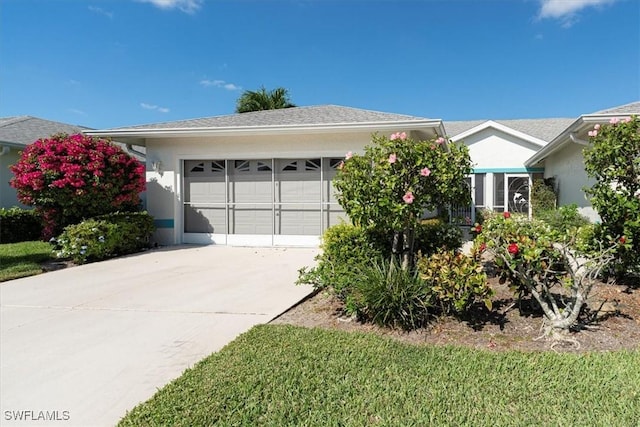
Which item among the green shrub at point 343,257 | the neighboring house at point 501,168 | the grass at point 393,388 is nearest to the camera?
the grass at point 393,388

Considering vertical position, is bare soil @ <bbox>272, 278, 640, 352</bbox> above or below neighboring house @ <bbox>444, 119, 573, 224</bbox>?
below

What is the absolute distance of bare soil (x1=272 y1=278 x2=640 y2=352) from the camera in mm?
3615

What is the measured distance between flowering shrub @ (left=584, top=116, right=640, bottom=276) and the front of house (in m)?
4.63

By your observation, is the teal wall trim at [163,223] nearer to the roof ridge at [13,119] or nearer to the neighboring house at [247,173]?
the neighboring house at [247,173]

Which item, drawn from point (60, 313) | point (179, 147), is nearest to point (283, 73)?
point (179, 147)

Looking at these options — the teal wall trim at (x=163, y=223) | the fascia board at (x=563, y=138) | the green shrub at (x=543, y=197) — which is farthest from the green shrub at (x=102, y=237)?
the green shrub at (x=543, y=197)

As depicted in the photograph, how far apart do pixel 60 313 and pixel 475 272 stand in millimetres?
5233

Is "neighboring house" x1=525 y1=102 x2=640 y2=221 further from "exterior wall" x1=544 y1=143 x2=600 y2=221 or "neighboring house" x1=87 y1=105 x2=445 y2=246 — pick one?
"neighboring house" x1=87 y1=105 x2=445 y2=246

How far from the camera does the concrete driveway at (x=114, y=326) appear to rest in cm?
275

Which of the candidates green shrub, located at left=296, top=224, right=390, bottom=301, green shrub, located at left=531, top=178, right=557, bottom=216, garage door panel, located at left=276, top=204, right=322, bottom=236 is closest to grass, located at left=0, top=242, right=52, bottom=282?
garage door panel, located at left=276, top=204, right=322, bottom=236

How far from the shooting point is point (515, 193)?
1716 cm

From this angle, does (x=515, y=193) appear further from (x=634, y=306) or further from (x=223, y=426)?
(x=223, y=426)

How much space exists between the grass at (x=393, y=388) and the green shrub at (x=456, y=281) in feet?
2.03

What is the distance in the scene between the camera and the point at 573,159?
11.6 meters
